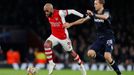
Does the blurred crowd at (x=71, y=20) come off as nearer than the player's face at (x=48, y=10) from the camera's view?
No

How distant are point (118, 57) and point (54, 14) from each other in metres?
9.68

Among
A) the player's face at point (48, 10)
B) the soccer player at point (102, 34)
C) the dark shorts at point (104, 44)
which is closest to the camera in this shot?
the soccer player at point (102, 34)

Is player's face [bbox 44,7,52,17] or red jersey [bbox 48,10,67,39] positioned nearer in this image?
player's face [bbox 44,7,52,17]

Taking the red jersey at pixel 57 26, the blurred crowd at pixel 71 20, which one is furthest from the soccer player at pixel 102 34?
the blurred crowd at pixel 71 20

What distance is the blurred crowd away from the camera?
2736 cm

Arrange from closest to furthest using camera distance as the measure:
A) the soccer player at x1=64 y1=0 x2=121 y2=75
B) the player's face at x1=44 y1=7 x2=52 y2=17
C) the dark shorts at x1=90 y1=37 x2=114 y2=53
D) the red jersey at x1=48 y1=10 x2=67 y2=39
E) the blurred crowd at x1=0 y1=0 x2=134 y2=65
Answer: the soccer player at x1=64 y1=0 x2=121 y2=75, the dark shorts at x1=90 y1=37 x2=114 y2=53, the player's face at x1=44 y1=7 x2=52 y2=17, the red jersey at x1=48 y1=10 x2=67 y2=39, the blurred crowd at x1=0 y1=0 x2=134 y2=65

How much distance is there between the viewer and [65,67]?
25078 mm

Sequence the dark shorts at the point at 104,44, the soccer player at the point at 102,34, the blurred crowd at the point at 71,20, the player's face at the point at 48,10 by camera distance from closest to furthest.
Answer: the soccer player at the point at 102,34
the dark shorts at the point at 104,44
the player's face at the point at 48,10
the blurred crowd at the point at 71,20

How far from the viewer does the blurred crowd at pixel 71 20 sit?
27.4m

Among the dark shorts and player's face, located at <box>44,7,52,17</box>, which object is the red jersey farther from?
the dark shorts

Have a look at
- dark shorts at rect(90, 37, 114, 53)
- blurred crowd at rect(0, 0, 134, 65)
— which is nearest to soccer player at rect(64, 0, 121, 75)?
dark shorts at rect(90, 37, 114, 53)

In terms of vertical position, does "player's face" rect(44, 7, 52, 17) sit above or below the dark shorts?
above

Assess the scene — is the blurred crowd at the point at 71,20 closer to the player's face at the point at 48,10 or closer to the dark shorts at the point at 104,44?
the player's face at the point at 48,10

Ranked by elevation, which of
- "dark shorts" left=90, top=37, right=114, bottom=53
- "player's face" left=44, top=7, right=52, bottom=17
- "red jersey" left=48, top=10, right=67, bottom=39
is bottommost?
"dark shorts" left=90, top=37, right=114, bottom=53
